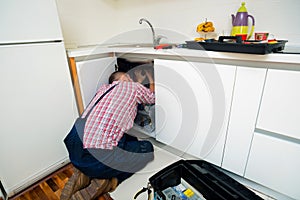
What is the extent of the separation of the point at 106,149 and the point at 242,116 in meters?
0.86

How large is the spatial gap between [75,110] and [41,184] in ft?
1.98

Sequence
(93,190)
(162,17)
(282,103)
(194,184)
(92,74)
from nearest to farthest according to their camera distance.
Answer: (282,103) < (194,184) < (93,190) < (92,74) < (162,17)

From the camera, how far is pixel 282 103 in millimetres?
869

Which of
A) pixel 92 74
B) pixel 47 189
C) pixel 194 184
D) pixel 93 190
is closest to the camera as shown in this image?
pixel 194 184

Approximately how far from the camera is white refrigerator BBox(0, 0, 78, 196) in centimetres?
105

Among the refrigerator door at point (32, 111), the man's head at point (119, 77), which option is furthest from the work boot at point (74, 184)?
the man's head at point (119, 77)

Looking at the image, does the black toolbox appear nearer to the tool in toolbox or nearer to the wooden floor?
the tool in toolbox

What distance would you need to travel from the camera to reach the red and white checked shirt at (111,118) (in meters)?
1.12

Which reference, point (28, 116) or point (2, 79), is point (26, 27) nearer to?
point (2, 79)

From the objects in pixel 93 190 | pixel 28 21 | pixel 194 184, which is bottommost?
pixel 93 190

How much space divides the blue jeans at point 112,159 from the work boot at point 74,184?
8 centimetres

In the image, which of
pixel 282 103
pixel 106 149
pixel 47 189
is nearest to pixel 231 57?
pixel 282 103

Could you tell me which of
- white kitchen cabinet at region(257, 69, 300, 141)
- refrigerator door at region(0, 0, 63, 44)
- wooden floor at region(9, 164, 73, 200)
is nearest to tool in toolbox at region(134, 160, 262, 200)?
white kitchen cabinet at region(257, 69, 300, 141)

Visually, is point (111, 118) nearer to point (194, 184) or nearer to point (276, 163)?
point (194, 184)
